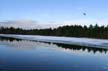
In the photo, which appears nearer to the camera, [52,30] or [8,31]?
[52,30]

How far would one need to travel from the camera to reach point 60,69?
9.95 metres

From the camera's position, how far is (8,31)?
564 ft

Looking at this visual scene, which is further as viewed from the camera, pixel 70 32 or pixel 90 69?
pixel 70 32

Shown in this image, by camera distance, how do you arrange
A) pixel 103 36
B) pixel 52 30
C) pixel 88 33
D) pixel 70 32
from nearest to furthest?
pixel 103 36 → pixel 88 33 → pixel 70 32 → pixel 52 30

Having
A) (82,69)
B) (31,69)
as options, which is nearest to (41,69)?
(31,69)

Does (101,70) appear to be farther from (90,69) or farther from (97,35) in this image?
(97,35)

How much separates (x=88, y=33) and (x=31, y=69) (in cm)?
7456

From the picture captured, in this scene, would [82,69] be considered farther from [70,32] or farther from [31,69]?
[70,32]

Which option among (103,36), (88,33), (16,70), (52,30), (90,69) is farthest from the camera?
(52,30)

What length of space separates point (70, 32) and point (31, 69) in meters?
87.4

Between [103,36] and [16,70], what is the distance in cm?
6587

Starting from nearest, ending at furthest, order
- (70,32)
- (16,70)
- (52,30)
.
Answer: (16,70)
(70,32)
(52,30)

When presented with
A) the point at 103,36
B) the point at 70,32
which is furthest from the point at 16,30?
the point at 103,36

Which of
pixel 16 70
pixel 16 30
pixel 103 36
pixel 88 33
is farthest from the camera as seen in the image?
pixel 16 30
